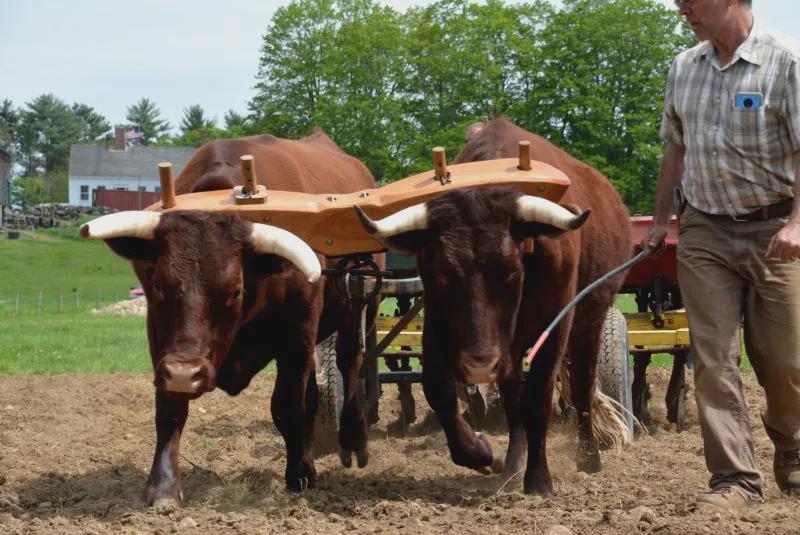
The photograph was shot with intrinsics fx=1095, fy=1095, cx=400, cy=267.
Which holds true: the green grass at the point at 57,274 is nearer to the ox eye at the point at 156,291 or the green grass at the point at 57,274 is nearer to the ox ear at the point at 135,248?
the ox ear at the point at 135,248

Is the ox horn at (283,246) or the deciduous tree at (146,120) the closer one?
the ox horn at (283,246)

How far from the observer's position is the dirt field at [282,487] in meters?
4.52

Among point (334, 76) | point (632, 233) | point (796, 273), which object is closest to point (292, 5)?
point (334, 76)

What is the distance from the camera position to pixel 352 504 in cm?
522

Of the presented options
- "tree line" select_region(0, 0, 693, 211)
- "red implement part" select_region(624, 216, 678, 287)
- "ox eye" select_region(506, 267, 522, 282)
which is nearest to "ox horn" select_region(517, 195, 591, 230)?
"ox eye" select_region(506, 267, 522, 282)

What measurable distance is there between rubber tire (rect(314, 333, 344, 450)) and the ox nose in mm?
2407

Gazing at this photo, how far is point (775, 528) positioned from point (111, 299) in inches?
1227

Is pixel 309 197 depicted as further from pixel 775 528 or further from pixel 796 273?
pixel 775 528

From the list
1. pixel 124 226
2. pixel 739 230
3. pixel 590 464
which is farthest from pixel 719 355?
pixel 124 226

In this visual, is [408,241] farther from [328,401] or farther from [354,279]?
[328,401]

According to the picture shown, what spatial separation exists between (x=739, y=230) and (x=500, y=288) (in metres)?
1.11

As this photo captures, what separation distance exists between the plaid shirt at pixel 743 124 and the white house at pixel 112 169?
87.6 metres

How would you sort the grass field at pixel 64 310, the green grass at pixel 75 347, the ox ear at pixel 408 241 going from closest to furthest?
the ox ear at pixel 408 241
the green grass at pixel 75 347
the grass field at pixel 64 310

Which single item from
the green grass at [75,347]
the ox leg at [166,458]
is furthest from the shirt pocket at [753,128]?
the green grass at [75,347]
